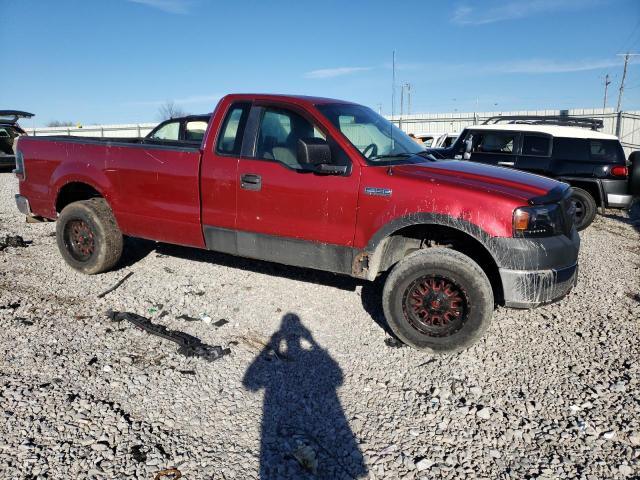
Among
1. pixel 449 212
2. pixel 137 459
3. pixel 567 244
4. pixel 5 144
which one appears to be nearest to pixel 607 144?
pixel 567 244

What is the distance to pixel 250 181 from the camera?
440cm

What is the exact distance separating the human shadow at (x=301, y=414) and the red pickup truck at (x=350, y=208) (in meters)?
0.75

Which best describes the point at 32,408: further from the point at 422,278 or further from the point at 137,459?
the point at 422,278

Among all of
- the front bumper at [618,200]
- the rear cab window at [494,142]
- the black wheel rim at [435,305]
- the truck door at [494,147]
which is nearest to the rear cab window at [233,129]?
the black wheel rim at [435,305]

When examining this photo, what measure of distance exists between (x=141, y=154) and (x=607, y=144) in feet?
27.1

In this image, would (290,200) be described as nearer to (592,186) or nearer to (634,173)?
(634,173)

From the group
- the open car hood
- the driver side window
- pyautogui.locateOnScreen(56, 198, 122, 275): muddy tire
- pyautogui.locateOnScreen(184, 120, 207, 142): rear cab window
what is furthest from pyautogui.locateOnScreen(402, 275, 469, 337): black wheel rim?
the open car hood

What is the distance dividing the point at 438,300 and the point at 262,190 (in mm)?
1820

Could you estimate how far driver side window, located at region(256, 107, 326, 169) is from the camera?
4.37 m

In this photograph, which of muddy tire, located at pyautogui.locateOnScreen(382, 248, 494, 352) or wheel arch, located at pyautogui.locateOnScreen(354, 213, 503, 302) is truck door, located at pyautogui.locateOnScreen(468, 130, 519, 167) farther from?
muddy tire, located at pyautogui.locateOnScreen(382, 248, 494, 352)

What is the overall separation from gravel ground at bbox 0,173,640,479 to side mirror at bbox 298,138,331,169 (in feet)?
4.93

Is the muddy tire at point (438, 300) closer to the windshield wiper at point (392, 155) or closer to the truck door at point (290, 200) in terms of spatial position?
the truck door at point (290, 200)

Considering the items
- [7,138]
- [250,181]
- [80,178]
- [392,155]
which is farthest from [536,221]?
[7,138]

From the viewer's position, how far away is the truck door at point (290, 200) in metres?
4.10
